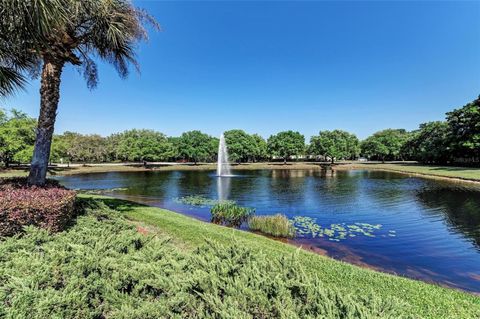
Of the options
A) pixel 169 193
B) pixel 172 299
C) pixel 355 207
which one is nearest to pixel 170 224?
pixel 172 299

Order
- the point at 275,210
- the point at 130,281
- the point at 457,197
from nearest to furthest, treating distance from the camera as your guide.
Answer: the point at 130,281 → the point at 275,210 → the point at 457,197

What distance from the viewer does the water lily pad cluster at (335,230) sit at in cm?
1353

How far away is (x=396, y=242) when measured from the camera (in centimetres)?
1255

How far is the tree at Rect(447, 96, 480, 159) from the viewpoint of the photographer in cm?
4750

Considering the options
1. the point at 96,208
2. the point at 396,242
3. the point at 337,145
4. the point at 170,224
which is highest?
the point at 337,145

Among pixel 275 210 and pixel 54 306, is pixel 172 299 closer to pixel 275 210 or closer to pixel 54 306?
pixel 54 306

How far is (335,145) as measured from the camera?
84938mm

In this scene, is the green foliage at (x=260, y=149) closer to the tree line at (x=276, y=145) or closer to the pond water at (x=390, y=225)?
the tree line at (x=276, y=145)

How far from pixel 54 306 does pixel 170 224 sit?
28.2 feet

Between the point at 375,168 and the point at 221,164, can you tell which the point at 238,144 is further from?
the point at 375,168

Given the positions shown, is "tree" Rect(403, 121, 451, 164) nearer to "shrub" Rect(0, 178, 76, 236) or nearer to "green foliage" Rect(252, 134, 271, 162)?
"green foliage" Rect(252, 134, 271, 162)

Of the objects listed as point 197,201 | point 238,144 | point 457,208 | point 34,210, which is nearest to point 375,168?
point 238,144

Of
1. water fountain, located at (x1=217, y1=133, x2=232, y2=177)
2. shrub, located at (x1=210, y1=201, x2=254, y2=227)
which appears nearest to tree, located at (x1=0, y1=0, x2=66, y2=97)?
shrub, located at (x1=210, y1=201, x2=254, y2=227)

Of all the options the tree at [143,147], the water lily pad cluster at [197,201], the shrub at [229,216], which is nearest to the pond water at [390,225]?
the water lily pad cluster at [197,201]
